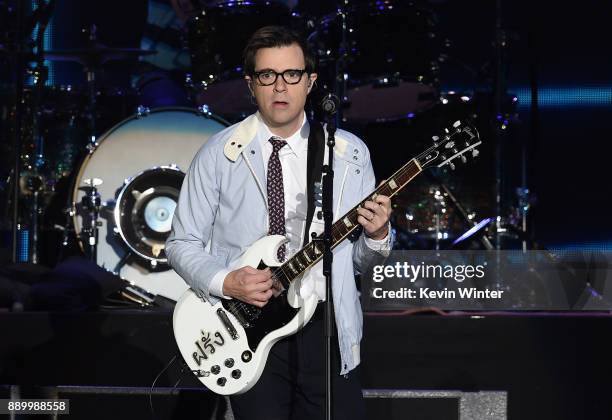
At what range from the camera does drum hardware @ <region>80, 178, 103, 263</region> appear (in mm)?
6172

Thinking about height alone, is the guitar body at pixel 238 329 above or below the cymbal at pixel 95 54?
below

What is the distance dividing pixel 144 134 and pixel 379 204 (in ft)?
11.7

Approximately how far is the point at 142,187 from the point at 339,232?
10.4 feet

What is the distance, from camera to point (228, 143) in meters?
3.47

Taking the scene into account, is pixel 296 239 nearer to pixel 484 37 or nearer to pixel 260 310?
pixel 260 310

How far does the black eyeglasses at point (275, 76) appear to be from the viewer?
11.0ft

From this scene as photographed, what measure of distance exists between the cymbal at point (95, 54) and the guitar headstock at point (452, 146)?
4179 mm

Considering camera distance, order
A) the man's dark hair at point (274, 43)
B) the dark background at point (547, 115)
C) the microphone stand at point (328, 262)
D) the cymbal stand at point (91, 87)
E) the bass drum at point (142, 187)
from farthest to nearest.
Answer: the cymbal stand at point (91, 87)
the dark background at point (547, 115)
the bass drum at point (142, 187)
the man's dark hair at point (274, 43)
the microphone stand at point (328, 262)

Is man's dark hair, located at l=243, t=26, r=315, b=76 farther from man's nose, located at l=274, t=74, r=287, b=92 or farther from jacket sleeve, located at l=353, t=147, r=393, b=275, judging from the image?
jacket sleeve, located at l=353, t=147, r=393, b=275

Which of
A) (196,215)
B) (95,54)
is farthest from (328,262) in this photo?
(95,54)

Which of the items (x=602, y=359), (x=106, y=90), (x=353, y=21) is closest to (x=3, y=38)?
(x=106, y=90)

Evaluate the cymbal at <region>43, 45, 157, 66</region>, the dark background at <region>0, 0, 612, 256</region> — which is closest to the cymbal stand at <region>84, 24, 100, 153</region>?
the cymbal at <region>43, 45, 157, 66</region>

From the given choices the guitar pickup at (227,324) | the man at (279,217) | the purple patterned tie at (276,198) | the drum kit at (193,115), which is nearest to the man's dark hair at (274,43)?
the man at (279,217)

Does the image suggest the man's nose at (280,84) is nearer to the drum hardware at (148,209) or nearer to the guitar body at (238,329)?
the guitar body at (238,329)
